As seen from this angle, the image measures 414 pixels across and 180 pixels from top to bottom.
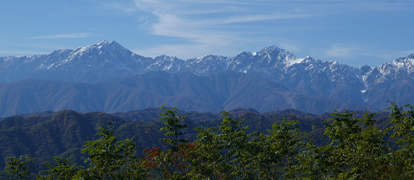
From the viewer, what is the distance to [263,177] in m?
25.8

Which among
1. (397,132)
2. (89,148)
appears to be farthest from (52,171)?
(397,132)

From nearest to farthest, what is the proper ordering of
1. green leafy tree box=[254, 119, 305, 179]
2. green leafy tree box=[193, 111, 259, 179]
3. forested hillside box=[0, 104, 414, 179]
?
forested hillside box=[0, 104, 414, 179]
green leafy tree box=[254, 119, 305, 179]
green leafy tree box=[193, 111, 259, 179]

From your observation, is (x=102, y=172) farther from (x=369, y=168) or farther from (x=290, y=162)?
(x=369, y=168)

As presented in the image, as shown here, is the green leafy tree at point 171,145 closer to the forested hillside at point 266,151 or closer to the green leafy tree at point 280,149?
the forested hillside at point 266,151

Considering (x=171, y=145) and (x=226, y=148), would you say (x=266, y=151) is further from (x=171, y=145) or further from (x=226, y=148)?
(x=171, y=145)

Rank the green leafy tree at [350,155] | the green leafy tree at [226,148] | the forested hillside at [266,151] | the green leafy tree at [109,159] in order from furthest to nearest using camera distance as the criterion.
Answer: the green leafy tree at [226,148]
the green leafy tree at [109,159]
the forested hillside at [266,151]
the green leafy tree at [350,155]

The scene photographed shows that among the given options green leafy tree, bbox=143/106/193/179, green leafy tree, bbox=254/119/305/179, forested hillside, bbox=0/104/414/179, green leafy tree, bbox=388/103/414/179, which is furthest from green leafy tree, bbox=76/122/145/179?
green leafy tree, bbox=388/103/414/179

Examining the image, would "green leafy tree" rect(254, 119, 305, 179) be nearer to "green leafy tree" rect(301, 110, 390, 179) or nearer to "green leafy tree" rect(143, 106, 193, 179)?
"green leafy tree" rect(301, 110, 390, 179)

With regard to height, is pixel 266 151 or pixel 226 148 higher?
pixel 226 148

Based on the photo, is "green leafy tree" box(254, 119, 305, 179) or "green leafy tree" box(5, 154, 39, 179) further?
"green leafy tree" box(5, 154, 39, 179)

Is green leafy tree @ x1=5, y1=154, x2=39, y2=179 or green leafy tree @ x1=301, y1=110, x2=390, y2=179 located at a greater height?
green leafy tree @ x1=301, y1=110, x2=390, y2=179

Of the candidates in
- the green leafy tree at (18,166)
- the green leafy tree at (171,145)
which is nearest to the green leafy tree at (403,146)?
the green leafy tree at (171,145)

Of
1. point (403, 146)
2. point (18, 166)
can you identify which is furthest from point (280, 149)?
point (18, 166)

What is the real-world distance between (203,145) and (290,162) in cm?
579
